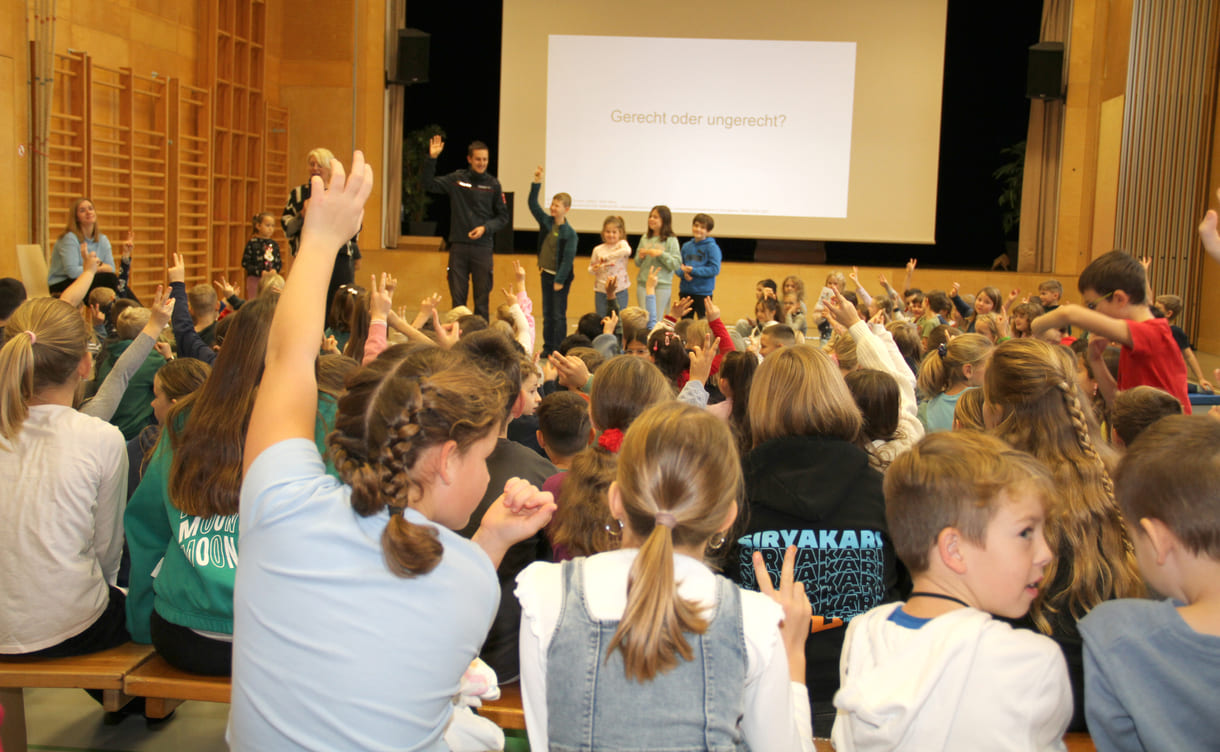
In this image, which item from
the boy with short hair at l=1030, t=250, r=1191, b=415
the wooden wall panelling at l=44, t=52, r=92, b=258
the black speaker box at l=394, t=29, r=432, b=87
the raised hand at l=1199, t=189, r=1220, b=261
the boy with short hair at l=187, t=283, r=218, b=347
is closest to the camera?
the raised hand at l=1199, t=189, r=1220, b=261

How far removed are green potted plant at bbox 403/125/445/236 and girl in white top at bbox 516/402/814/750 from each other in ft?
37.5

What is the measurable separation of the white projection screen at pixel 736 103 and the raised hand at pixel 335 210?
9.91 m

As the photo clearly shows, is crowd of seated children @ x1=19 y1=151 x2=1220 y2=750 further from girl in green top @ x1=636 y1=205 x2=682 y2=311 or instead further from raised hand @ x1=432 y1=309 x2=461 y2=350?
girl in green top @ x1=636 y1=205 x2=682 y2=311

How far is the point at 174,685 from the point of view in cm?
198

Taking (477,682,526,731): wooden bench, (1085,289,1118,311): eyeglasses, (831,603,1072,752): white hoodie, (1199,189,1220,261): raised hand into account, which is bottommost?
(477,682,526,731): wooden bench

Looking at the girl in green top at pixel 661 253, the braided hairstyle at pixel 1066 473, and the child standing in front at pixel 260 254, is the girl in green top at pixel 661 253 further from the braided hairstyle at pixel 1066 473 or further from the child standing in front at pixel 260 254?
the braided hairstyle at pixel 1066 473

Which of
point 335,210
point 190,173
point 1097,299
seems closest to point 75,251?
point 190,173

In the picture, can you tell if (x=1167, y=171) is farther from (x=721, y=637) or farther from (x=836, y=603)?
(x=721, y=637)

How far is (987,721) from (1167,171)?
1047 cm

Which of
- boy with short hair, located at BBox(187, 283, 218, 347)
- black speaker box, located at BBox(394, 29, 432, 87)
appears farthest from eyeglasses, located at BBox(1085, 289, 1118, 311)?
black speaker box, located at BBox(394, 29, 432, 87)

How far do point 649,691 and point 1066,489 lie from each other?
1.06 metres

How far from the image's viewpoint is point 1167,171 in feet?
33.1

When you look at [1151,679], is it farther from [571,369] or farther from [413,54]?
[413,54]

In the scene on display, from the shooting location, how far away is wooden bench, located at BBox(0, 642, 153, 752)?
6.66 ft
